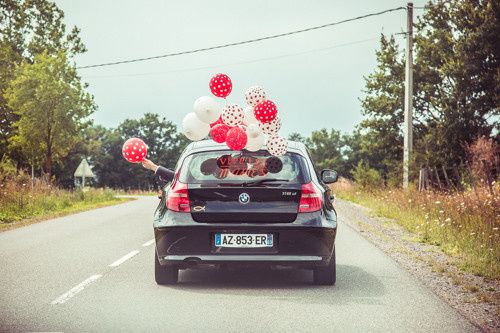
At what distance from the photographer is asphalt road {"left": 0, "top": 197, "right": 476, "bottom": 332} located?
19.1 ft

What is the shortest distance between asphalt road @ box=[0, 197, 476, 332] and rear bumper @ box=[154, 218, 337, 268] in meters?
0.35

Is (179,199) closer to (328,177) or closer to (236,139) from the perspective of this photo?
(236,139)

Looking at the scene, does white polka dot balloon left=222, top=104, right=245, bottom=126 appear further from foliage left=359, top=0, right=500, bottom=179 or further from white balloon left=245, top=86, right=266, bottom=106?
foliage left=359, top=0, right=500, bottom=179

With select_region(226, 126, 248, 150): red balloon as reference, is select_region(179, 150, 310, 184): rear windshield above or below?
below

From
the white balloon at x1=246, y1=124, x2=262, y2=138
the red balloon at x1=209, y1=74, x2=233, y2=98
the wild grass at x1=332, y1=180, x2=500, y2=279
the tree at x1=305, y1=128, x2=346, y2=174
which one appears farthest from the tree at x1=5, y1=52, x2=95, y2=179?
the tree at x1=305, y1=128, x2=346, y2=174

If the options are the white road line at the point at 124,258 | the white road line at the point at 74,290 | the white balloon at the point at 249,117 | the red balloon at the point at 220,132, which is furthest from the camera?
the white road line at the point at 124,258

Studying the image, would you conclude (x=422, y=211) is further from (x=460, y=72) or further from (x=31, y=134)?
(x=31, y=134)

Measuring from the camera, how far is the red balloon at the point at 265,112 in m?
8.30

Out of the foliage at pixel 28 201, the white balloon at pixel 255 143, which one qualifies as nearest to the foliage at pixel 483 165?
the white balloon at pixel 255 143

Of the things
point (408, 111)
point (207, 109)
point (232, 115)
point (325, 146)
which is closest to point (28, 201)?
point (408, 111)

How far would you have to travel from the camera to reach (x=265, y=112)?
8.30 metres

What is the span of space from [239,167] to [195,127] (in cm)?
163

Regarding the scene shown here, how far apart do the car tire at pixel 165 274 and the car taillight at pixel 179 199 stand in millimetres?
692

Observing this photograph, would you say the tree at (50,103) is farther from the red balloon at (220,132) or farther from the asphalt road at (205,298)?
the red balloon at (220,132)
